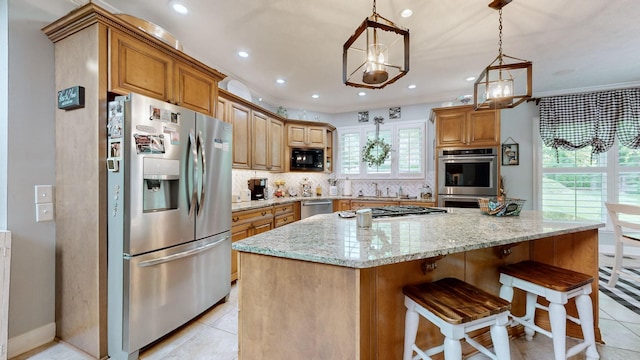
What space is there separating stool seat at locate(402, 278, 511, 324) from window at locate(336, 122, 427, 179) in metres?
3.65

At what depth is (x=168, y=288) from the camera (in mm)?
1891

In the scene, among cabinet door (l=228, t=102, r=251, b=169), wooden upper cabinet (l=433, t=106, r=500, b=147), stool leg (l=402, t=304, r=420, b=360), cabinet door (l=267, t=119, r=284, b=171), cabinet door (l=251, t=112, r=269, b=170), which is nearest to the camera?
stool leg (l=402, t=304, r=420, b=360)

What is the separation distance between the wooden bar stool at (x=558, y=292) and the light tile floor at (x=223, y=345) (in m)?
0.32

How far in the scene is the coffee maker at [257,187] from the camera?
4.03 m

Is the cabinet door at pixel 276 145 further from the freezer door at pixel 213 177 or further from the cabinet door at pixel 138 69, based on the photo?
the cabinet door at pixel 138 69

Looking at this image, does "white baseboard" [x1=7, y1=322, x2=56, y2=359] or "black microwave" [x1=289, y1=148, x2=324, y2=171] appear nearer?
"white baseboard" [x1=7, y1=322, x2=56, y2=359]

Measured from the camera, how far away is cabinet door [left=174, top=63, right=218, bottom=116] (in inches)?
87.6

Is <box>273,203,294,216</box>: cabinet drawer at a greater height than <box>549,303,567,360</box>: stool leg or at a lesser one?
greater

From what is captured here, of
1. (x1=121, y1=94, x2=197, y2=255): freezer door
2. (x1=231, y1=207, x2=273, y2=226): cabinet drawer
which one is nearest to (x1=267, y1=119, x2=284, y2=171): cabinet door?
(x1=231, y1=207, x2=273, y2=226): cabinet drawer

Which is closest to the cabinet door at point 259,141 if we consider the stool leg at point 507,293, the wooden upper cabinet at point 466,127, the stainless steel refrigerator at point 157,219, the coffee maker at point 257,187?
the coffee maker at point 257,187

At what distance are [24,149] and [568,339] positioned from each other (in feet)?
13.7

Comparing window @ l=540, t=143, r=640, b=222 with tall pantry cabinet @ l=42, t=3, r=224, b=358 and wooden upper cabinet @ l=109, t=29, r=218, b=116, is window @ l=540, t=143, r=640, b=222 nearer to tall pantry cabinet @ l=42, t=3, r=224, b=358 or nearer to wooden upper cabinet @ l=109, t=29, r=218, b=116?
wooden upper cabinet @ l=109, t=29, r=218, b=116

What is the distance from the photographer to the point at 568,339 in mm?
1917

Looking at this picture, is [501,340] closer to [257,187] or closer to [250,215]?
[250,215]
